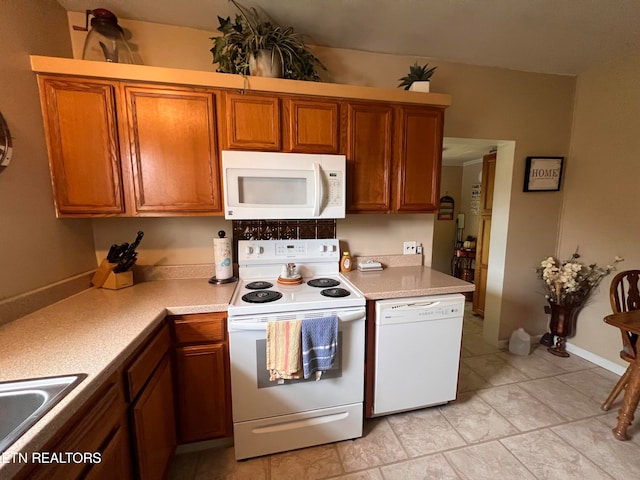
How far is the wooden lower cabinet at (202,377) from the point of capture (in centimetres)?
148

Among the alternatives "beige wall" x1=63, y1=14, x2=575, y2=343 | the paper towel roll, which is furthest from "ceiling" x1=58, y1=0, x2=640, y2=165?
the paper towel roll

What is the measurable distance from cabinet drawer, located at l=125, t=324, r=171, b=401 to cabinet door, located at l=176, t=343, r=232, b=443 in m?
0.14

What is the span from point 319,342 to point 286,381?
0.31 metres

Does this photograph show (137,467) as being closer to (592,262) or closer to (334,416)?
(334,416)

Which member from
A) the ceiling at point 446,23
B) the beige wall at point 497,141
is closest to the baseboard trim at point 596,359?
the beige wall at point 497,141

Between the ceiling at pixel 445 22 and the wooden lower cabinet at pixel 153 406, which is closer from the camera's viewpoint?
the wooden lower cabinet at pixel 153 406

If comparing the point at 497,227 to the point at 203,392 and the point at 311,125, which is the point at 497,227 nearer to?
the point at 311,125

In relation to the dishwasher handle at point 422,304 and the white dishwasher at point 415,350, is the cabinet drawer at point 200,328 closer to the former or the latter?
the white dishwasher at point 415,350

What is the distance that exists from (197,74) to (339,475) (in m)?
2.39

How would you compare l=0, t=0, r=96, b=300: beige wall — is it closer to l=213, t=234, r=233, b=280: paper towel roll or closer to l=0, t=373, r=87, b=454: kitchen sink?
l=0, t=373, r=87, b=454: kitchen sink

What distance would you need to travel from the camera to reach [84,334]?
3.72ft

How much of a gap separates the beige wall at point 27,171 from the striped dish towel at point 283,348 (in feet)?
4.03

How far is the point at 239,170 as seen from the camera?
1.61 meters

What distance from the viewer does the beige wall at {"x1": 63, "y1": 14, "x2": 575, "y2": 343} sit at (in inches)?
74.8
